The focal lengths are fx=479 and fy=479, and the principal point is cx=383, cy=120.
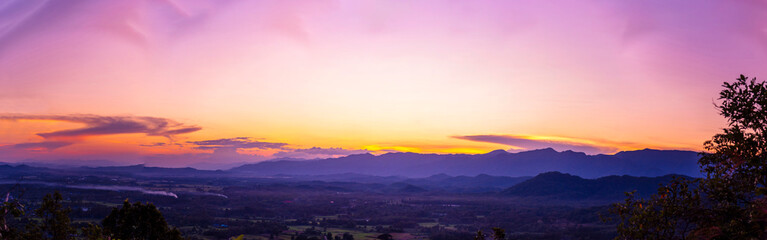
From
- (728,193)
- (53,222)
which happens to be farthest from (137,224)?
(728,193)

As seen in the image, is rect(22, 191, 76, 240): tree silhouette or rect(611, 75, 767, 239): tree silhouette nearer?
rect(611, 75, 767, 239): tree silhouette

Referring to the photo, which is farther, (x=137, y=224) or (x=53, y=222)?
(x=137, y=224)

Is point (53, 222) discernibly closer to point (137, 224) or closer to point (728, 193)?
point (137, 224)

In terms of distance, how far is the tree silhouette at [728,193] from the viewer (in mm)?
14984

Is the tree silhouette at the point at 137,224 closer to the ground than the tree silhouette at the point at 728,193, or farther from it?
closer to the ground

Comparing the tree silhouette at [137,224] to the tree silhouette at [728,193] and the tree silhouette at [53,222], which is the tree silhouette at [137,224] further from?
the tree silhouette at [728,193]

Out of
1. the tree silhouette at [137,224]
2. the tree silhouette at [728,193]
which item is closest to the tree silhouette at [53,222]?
the tree silhouette at [137,224]

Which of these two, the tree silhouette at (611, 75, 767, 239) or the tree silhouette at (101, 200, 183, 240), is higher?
the tree silhouette at (611, 75, 767, 239)

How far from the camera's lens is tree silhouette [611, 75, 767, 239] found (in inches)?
590

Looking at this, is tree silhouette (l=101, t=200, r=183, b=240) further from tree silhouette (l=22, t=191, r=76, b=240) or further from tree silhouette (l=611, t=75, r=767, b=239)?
tree silhouette (l=611, t=75, r=767, b=239)

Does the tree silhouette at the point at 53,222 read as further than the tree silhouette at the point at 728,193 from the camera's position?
Yes

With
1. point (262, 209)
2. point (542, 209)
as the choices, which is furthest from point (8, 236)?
Answer: point (542, 209)

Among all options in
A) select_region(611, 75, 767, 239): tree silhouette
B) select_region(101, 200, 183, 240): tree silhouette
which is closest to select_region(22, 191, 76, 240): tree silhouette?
select_region(101, 200, 183, 240): tree silhouette

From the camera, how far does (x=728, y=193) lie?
16.3 m
